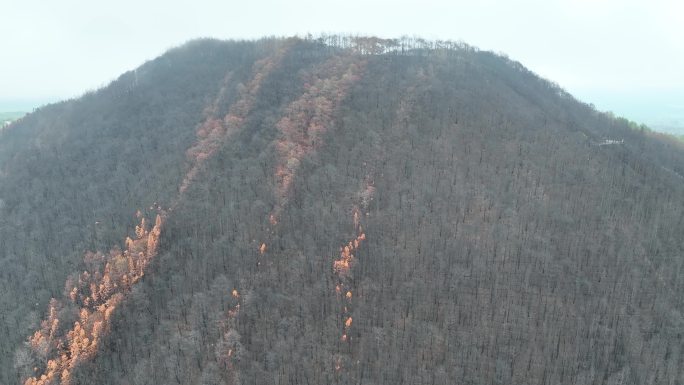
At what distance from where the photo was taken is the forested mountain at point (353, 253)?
107 meters

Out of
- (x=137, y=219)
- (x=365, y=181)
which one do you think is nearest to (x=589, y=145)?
(x=365, y=181)

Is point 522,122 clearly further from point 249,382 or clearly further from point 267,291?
point 249,382

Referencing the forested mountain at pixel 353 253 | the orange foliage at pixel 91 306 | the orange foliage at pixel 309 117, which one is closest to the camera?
the forested mountain at pixel 353 253

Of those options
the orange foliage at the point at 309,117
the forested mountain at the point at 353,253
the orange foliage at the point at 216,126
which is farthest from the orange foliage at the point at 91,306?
the orange foliage at the point at 309,117

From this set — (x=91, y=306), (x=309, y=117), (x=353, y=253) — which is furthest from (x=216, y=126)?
(x=353, y=253)

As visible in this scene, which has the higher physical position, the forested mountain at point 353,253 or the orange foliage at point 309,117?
the orange foliage at point 309,117

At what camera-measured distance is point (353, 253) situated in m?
126

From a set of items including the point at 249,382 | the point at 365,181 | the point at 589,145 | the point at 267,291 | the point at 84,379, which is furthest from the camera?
the point at 589,145

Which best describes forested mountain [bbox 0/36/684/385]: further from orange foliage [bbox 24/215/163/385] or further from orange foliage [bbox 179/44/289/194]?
orange foliage [bbox 179/44/289/194]

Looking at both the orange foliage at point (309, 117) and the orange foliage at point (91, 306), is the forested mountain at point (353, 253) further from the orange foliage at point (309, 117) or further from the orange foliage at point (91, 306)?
the orange foliage at point (309, 117)

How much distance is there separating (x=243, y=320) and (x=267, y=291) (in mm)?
10258

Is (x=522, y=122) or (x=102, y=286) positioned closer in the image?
(x=102, y=286)

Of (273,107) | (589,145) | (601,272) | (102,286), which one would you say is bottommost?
(102,286)

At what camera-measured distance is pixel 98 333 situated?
117 metres
